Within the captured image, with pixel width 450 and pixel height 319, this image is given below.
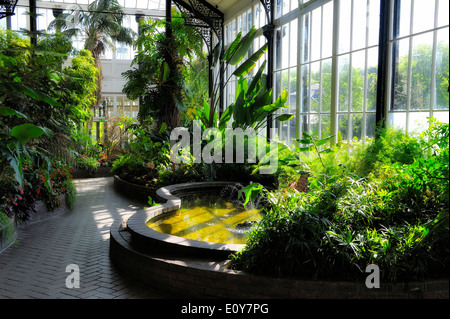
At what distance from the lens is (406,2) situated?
5949mm

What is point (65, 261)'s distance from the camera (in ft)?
16.0

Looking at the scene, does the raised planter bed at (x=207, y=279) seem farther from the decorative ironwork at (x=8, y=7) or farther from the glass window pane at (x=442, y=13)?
the decorative ironwork at (x=8, y=7)

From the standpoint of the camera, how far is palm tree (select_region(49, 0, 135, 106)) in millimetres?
19625

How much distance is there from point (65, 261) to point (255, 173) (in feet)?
13.5

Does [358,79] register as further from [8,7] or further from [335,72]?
[8,7]

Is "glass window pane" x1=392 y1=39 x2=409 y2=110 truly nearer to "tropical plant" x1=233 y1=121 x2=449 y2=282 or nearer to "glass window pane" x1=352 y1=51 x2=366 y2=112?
"glass window pane" x1=352 y1=51 x2=366 y2=112

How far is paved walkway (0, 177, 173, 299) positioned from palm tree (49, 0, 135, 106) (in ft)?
44.9

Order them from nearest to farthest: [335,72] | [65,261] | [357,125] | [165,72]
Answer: [65,261], [357,125], [335,72], [165,72]

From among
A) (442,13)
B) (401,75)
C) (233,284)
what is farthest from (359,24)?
(233,284)

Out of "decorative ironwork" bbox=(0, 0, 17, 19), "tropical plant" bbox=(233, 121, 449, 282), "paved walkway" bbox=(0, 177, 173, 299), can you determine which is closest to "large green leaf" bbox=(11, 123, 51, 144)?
"paved walkway" bbox=(0, 177, 173, 299)

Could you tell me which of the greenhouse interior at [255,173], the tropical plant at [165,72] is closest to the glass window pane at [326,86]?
the greenhouse interior at [255,173]

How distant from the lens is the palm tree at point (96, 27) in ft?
64.4

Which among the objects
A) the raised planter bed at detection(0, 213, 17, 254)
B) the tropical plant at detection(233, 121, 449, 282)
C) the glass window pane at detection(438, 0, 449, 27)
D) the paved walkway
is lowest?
the paved walkway
